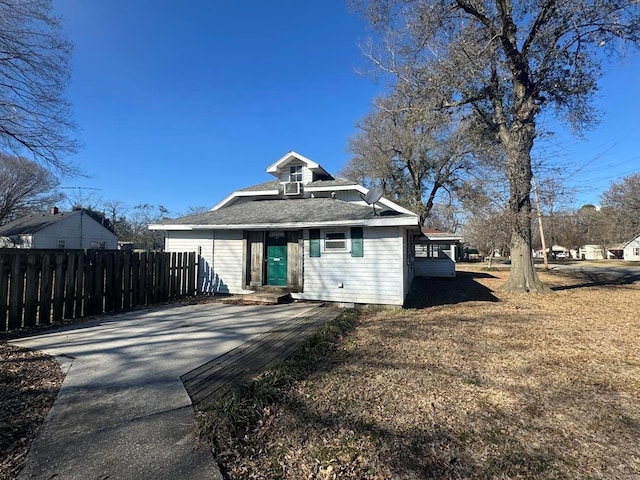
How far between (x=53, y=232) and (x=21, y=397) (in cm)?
3488

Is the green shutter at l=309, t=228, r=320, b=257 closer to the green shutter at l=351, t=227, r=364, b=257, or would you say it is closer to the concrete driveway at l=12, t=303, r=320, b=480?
the green shutter at l=351, t=227, r=364, b=257

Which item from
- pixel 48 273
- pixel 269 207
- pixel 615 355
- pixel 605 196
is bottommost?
pixel 615 355

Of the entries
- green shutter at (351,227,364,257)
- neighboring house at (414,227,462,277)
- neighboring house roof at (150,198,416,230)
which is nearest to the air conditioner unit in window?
neighboring house roof at (150,198,416,230)

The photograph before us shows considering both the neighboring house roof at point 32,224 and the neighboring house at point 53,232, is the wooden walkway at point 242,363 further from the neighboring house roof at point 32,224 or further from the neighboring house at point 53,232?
the neighboring house roof at point 32,224

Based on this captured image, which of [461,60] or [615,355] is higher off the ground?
[461,60]

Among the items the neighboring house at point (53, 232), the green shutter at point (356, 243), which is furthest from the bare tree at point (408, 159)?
the neighboring house at point (53, 232)

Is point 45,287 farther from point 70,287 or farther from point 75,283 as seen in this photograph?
point 75,283

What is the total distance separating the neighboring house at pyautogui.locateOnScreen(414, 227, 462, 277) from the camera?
2106 cm

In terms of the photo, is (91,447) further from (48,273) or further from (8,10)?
(8,10)

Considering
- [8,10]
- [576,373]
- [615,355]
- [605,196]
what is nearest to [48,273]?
[8,10]

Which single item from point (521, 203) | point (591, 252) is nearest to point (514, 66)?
point (521, 203)

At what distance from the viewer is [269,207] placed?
12375 mm

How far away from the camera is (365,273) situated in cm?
935

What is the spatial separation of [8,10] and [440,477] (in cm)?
1392
